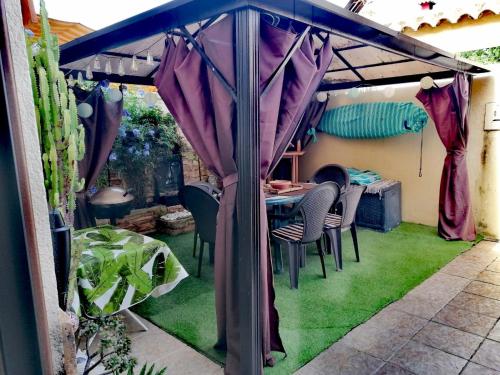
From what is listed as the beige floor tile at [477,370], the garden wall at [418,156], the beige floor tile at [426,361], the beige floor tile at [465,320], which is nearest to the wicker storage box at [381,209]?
the garden wall at [418,156]

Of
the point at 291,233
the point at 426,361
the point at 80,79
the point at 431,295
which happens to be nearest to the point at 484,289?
the point at 431,295

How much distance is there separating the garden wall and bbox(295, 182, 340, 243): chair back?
9.53 ft

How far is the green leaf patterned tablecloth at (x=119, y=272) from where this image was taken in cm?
230

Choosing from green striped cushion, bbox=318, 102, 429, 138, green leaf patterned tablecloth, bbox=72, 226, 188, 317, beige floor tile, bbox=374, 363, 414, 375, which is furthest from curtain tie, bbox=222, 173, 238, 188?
green striped cushion, bbox=318, 102, 429, 138

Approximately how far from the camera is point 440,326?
2.99m

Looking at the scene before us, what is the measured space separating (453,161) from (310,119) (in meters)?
2.63

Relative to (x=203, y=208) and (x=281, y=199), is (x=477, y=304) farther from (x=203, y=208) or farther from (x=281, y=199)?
(x=203, y=208)

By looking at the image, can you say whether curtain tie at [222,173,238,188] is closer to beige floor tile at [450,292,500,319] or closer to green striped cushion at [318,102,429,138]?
beige floor tile at [450,292,500,319]

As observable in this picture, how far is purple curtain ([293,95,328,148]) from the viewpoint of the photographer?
6754 millimetres

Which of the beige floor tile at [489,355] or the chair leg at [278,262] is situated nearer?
the beige floor tile at [489,355]

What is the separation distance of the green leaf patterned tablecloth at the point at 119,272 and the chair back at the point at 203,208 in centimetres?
94

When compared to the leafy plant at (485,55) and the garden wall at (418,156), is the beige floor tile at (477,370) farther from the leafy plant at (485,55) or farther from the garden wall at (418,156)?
the leafy plant at (485,55)

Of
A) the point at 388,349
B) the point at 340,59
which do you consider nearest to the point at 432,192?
the point at 340,59

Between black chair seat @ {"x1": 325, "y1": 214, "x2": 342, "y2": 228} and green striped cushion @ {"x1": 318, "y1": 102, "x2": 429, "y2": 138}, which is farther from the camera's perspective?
green striped cushion @ {"x1": 318, "y1": 102, "x2": 429, "y2": 138}
